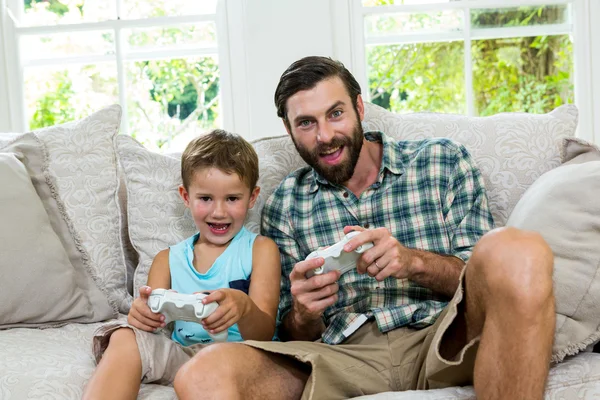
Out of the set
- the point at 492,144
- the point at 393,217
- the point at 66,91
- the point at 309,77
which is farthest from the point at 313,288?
the point at 66,91

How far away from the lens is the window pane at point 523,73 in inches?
110

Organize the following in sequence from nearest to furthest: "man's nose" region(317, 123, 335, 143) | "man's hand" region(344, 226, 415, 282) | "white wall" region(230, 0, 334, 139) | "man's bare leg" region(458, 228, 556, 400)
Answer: "man's bare leg" region(458, 228, 556, 400)
"man's hand" region(344, 226, 415, 282)
"man's nose" region(317, 123, 335, 143)
"white wall" region(230, 0, 334, 139)

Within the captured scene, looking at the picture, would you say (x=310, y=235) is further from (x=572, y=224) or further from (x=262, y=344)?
(x=572, y=224)

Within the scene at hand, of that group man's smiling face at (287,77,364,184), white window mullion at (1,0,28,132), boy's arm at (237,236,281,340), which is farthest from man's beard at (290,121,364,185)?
white window mullion at (1,0,28,132)

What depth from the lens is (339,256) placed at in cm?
143

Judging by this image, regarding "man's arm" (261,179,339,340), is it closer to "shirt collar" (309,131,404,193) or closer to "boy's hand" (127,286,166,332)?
"shirt collar" (309,131,404,193)

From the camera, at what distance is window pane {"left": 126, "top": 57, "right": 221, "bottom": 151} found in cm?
286

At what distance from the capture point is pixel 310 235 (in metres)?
1.82

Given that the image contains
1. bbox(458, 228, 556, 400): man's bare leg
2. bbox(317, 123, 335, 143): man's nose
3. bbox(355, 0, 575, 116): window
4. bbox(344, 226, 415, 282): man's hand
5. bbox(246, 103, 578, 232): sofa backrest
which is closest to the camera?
bbox(458, 228, 556, 400): man's bare leg

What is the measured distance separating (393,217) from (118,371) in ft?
2.41

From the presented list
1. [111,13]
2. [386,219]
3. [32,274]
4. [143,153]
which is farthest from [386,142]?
[111,13]

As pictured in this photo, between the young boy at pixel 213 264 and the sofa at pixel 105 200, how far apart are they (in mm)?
94

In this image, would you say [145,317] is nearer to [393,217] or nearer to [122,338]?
[122,338]

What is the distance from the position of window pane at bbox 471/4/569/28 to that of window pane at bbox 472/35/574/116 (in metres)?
0.06
